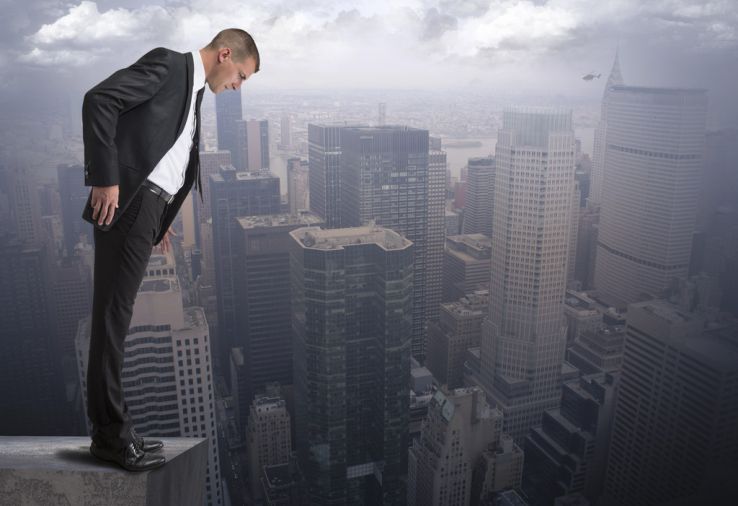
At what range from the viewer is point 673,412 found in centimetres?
677

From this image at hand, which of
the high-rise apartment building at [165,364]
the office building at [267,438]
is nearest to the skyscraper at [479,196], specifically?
the office building at [267,438]

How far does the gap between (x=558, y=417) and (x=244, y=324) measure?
16.2 ft

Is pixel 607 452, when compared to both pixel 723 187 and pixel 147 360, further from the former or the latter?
pixel 147 360

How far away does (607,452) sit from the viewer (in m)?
7.84

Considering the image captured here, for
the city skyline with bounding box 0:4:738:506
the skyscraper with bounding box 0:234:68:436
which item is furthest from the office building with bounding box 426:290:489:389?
the skyscraper with bounding box 0:234:68:436

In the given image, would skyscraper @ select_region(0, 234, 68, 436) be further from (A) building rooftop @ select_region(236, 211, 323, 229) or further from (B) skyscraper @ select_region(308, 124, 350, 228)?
(B) skyscraper @ select_region(308, 124, 350, 228)

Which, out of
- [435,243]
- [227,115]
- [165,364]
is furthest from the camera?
[435,243]

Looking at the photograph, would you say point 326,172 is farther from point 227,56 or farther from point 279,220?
point 227,56

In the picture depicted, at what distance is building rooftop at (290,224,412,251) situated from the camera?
25.0 ft

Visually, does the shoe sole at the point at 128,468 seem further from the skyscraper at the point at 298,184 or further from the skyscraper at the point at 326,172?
the skyscraper at the point at 298,184

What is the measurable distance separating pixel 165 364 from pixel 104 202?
5.89 metres

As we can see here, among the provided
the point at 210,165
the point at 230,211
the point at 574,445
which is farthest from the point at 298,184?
the point at 574,445

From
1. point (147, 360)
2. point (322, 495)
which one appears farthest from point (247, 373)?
point (147, 360)

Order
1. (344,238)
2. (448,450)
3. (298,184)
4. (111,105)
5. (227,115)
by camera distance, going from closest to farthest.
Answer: (111,105), (448,450), (344,238), (227,115), (298,184)
